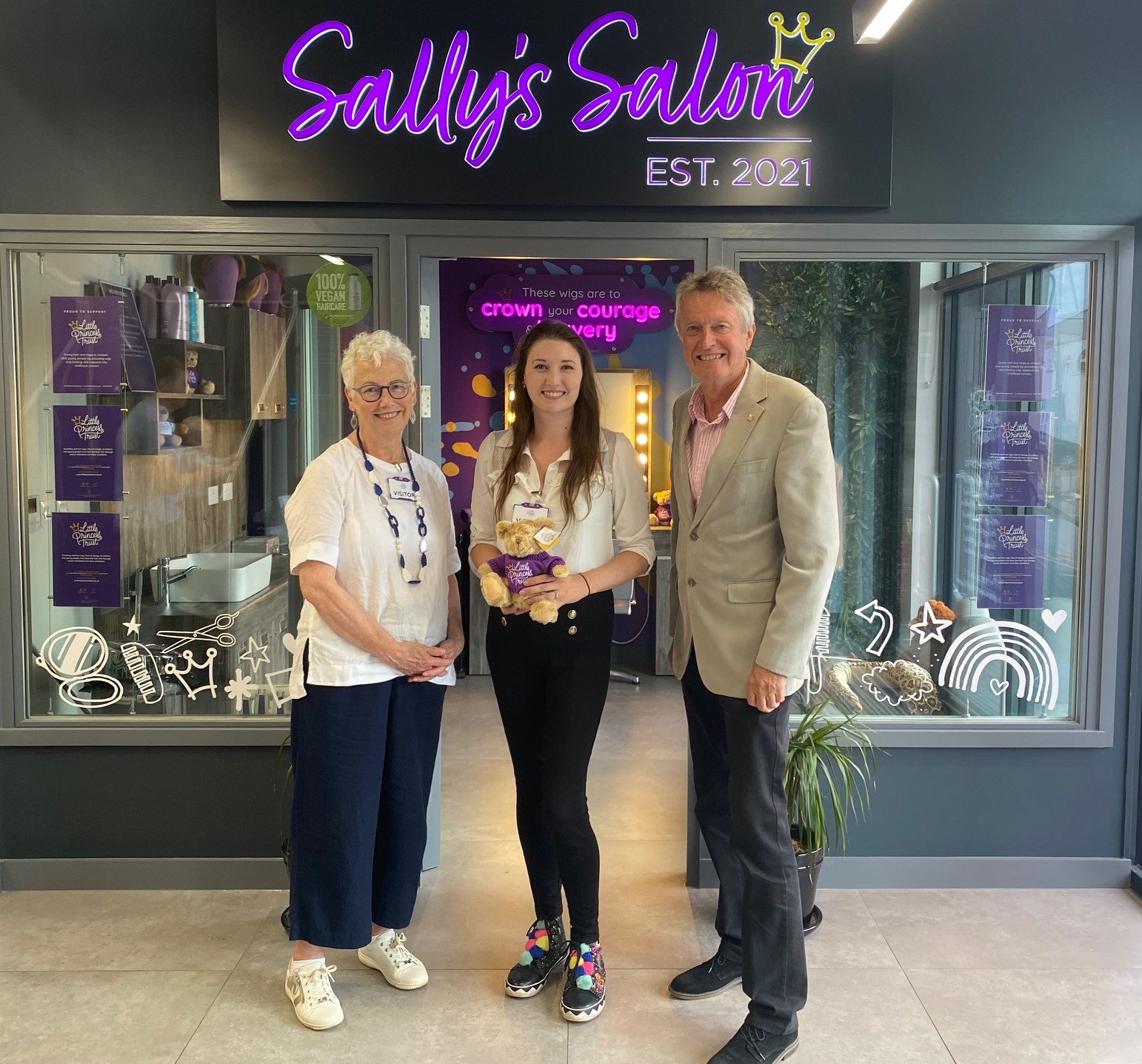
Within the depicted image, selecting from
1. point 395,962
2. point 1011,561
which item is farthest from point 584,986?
point 1011,561

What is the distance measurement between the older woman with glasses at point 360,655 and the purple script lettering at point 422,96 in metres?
0.88

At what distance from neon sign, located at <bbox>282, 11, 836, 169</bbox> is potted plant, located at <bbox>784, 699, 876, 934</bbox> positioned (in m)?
1.81

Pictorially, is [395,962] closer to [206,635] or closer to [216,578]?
[206,635]

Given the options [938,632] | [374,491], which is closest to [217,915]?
[374,491]

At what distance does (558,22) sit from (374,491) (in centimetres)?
153

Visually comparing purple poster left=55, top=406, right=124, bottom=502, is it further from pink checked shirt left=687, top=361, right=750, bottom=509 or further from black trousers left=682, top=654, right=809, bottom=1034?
black trousers left=682, top=654, right=809, bottom=1034

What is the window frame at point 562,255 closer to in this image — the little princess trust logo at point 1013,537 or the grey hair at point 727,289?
the little princess trust logo at point 1013,537

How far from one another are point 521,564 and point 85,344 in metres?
1.69

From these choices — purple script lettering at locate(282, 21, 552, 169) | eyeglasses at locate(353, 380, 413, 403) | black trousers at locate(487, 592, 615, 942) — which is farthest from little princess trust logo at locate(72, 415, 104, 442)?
black trousers at locate(487, 592, 615, 942)

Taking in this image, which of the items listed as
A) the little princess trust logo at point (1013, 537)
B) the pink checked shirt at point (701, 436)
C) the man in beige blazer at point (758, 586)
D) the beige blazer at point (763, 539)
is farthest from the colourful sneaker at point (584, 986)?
the little princess trust logo at point (1013, 537)

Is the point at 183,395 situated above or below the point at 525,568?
above

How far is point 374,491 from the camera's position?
2.40 metres

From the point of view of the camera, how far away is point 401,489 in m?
2.45

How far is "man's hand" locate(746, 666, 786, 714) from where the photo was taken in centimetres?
219
